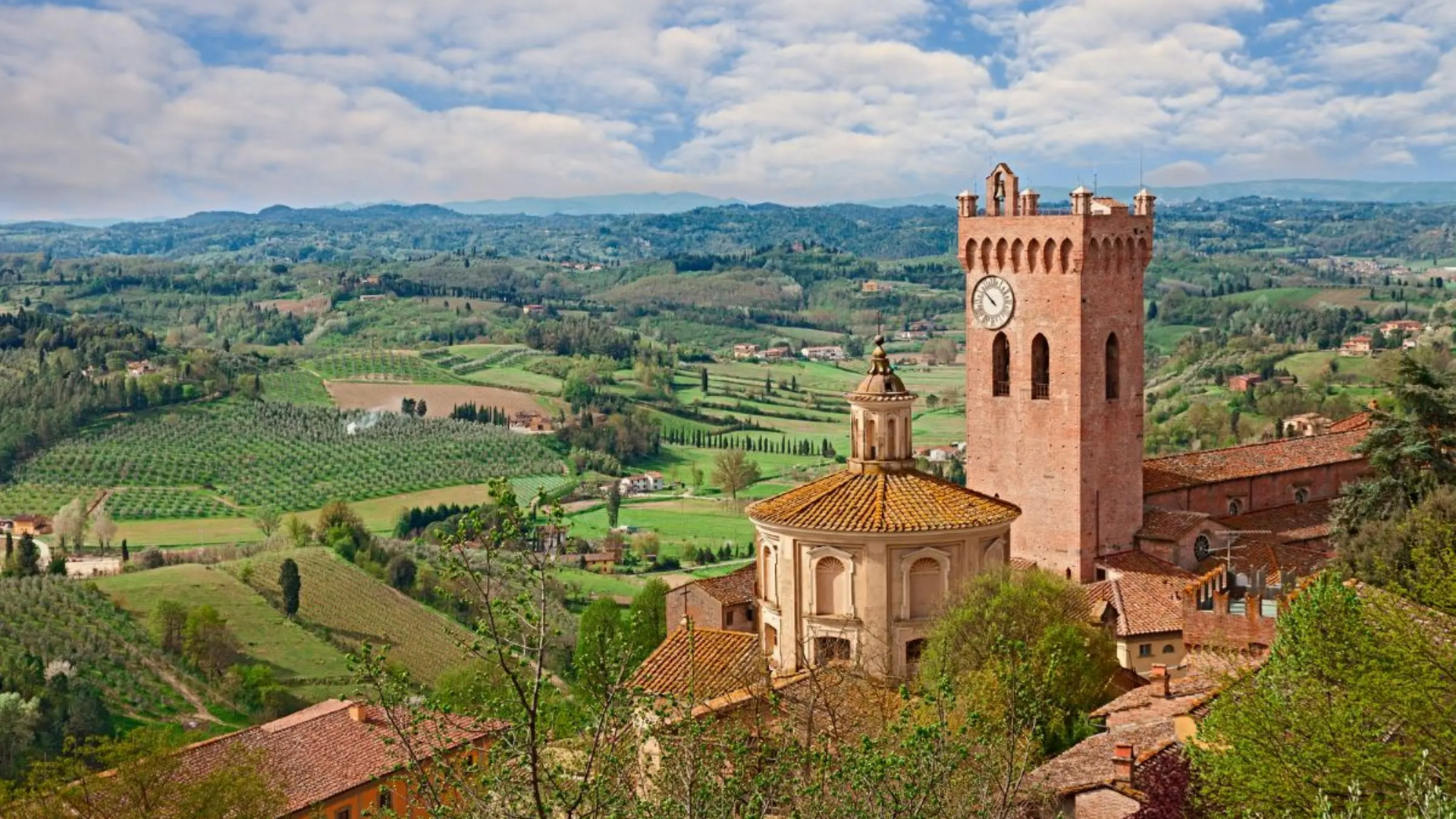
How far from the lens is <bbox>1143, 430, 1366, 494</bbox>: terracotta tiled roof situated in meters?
47.2

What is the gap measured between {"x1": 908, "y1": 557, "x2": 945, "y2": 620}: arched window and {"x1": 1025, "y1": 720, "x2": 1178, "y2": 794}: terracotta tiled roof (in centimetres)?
495

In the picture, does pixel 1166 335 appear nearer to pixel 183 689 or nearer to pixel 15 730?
pixel 183 689

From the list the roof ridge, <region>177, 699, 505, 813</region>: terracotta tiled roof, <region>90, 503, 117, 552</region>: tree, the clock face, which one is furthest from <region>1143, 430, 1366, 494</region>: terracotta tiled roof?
<region>90, 503, 117, 552</region>: tree

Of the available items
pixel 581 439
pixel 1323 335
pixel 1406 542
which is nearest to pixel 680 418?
pixel 581 439

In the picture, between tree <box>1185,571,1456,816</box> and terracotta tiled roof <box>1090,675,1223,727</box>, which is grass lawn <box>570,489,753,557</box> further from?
tree <box>1185,571,1456,816</box>

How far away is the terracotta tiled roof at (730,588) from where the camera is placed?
46625 mm

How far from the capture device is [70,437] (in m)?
124

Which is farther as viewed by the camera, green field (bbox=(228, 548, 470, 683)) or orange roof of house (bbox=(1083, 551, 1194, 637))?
green field (bbox=(228, 548, 470, 683))

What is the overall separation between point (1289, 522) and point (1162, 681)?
1820 cm

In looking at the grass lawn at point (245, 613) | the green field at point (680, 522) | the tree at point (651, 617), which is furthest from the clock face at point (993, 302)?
the green field at point (680, 522)

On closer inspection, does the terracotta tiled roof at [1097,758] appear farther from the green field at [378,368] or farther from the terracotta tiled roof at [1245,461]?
the green field at [378,368]

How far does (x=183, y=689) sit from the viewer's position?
6444 centimetres

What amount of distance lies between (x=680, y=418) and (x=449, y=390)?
905 inches

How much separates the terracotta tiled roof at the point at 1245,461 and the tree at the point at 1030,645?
1426 centimetres
